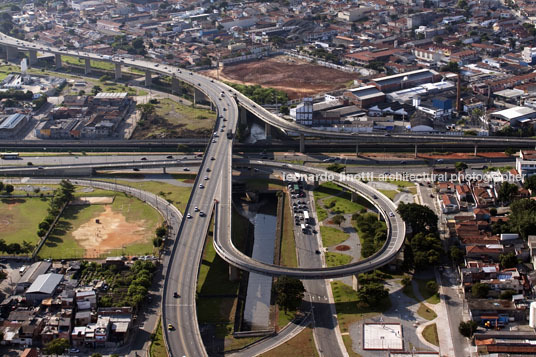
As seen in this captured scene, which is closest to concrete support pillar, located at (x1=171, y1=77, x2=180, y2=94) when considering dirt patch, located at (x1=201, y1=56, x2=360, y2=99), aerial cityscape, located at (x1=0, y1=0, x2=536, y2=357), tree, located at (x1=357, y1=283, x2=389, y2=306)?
aerial cityscape, located at (x1=0, y1=0, x2=536, y2=357)

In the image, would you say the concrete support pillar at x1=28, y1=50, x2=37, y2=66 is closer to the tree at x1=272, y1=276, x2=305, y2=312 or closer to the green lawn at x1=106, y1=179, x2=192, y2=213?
the green lawn at x1=106, y1=179, x2=192, y2=213

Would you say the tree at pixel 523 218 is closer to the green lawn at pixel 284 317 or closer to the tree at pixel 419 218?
the tree at pixel 419 218

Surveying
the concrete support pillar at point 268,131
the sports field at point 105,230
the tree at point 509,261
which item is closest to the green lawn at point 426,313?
the tree at point 509,261

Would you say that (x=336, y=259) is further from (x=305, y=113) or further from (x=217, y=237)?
(x=305, y=113)

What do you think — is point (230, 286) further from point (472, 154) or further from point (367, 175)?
point (472, 154)

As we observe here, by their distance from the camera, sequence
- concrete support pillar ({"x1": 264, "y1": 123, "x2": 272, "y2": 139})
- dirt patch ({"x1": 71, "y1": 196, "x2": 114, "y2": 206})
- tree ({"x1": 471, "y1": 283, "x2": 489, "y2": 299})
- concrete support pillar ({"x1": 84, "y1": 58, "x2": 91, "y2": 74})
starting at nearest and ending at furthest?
tree ({"x1": 471, "y1": 283, "x2": 489, "y2": 299}), dirt patch ({"x1": 71, "y1": 196, "x2": 114, "y2": 206}), concrete support pillar ({"x1": 264, "y1": 123, "x2": 272, "y2": 139}), concrete support pillar ({"x1": 84, "y1": 58, "x2": 91, "y2": 74})

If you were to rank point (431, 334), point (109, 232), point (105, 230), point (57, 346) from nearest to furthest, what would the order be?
point (57, 346), point (431, 334), point (109, 232), point (105, 230)

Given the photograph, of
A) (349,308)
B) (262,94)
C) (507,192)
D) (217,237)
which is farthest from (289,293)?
(262,94)
